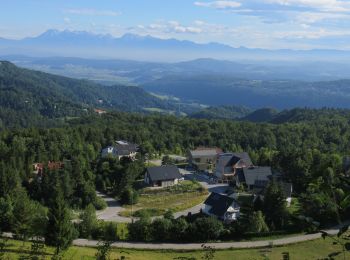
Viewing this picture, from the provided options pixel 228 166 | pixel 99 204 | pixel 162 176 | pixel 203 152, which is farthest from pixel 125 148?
pixel 99 204

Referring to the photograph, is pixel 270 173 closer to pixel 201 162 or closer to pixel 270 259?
pixel 201 162

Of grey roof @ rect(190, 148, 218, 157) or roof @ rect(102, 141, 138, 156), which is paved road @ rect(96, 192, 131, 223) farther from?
grey roof @ rect(190, 148, 218, 157)

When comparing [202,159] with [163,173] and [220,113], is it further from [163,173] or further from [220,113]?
[220,113]

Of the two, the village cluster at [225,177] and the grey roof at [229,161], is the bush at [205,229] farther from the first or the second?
the grey roof at [229,161]

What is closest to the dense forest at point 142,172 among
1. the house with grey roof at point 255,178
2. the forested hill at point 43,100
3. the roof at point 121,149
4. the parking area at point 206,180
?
the roof at point 121,149

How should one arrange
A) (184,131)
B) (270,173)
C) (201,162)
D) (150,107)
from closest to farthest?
(270,173) < (201,162) < (184,131) < (150,107)

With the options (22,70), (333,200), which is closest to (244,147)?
(333,200)
